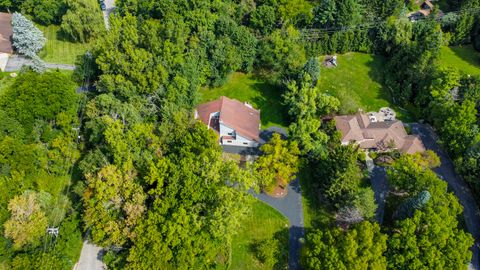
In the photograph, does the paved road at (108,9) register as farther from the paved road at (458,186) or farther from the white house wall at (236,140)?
the paved road at (458,186)

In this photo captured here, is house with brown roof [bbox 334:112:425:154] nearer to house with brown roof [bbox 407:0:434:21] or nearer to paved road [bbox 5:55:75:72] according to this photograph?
house with brown roof [bbox 407:0:434:21]

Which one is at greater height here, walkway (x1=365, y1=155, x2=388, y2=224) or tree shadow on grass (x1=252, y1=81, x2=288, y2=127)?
tree shadow on grass (x1=252, y1=81, x2=288, y2=127)

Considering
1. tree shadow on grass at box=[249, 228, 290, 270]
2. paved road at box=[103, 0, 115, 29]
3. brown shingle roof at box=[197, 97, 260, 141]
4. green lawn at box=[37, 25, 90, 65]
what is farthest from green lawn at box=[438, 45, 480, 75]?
green lawn at box=[37, 25, 90, 65]

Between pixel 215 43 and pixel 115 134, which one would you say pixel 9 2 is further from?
pixel 115 134

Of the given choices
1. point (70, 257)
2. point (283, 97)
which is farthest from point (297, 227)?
point (70, 257)

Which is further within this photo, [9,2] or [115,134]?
[9,2]


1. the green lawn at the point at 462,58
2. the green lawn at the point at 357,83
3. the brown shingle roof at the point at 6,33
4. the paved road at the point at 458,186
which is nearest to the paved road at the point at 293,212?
the green lawn at the point at 357,83

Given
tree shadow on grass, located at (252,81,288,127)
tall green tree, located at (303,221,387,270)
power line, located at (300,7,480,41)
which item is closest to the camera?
tall green tree, located at (303,221,387,270)
